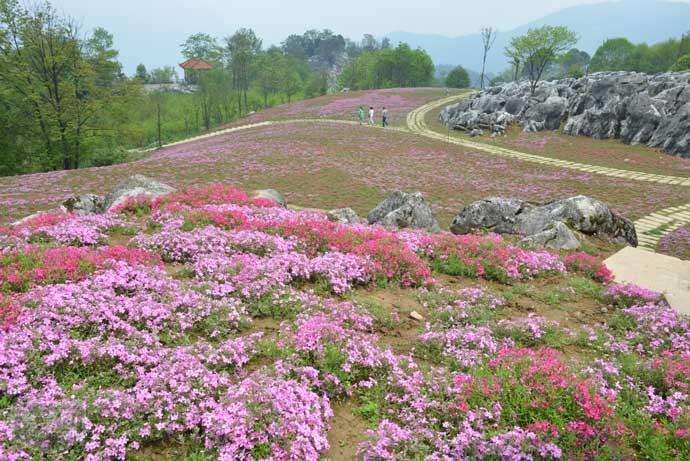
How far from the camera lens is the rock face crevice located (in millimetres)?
40906

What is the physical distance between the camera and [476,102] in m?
63.2

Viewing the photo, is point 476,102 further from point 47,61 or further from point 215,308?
point 215,308

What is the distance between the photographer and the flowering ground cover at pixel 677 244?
17.6 m

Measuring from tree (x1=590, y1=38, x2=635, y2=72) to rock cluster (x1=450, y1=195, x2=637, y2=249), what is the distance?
130003mm

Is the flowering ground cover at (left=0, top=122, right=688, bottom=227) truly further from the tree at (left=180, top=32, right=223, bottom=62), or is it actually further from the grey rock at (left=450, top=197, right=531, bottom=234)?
the tree at (left=180, top=32, right=223, bottom=62)

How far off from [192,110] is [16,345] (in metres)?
105

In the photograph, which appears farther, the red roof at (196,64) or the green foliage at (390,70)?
the green foliage at (390,70)

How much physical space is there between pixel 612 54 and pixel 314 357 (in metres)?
157

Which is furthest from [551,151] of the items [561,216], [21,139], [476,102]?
[21,139]

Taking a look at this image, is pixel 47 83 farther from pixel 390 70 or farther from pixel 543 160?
pixel 390 70

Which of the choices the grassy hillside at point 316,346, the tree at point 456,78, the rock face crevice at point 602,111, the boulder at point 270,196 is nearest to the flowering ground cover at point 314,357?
the grassy hillside at point 316,346

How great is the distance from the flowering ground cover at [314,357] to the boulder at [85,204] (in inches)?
249

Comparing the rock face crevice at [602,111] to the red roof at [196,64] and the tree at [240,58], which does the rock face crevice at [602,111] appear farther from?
the red roof at [196,64]

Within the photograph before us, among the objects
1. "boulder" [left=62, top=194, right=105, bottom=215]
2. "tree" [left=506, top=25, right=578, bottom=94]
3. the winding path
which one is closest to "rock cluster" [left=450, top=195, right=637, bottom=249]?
the winding path
